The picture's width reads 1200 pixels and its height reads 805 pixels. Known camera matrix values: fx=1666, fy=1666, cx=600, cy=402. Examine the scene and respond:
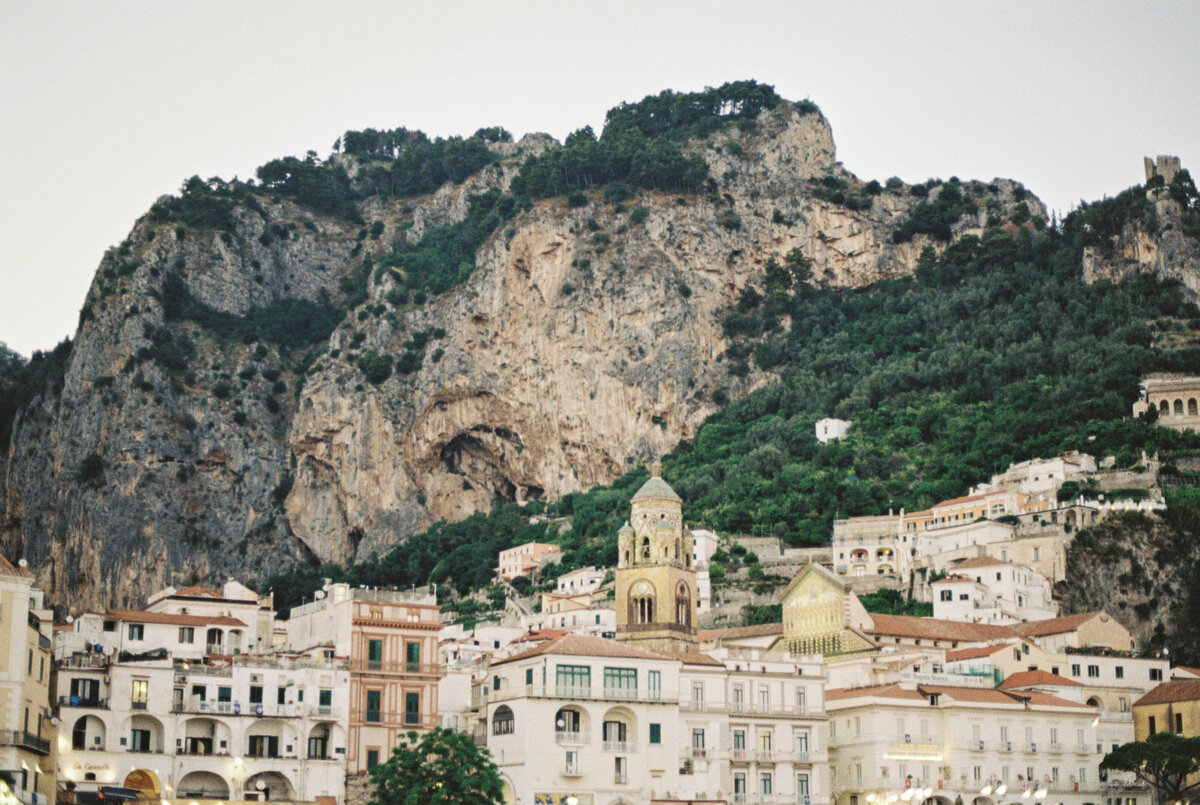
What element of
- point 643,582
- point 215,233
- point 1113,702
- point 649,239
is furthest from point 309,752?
point 215,233

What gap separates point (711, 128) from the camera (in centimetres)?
17925

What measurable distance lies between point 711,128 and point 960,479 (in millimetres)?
70965

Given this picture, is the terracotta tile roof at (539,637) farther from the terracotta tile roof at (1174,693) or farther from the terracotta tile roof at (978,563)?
the terracotta tile roof at (1174,693)

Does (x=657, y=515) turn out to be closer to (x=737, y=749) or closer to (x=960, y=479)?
(x=737, y=749)

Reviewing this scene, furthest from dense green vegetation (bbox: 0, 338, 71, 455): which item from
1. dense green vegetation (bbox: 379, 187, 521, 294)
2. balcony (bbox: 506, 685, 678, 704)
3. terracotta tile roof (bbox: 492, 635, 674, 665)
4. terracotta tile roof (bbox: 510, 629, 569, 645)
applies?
balcony (bbox: 506, 685, 678, 704)

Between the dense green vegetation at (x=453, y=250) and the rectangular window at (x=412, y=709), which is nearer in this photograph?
the rectangular window at (x=412, y=709)

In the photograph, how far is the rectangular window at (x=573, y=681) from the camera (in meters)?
64.6

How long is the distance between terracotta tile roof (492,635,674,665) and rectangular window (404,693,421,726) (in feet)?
12.0

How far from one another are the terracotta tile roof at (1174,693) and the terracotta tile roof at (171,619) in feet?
140

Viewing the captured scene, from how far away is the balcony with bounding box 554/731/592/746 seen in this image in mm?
63969

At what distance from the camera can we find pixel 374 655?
68938 mm

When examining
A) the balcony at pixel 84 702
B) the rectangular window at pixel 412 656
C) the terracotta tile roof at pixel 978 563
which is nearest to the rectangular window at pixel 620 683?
the rectangular window at pixel 412 656

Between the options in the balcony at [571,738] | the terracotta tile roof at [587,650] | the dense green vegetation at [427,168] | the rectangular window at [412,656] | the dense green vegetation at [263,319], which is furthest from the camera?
the dense green vegetation at [427,168]

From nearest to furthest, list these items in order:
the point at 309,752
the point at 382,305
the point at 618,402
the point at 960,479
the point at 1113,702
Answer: the point at 309,752
the point at 1113,702
the point at 960,479
the point at 618,402
the point at 382,305
